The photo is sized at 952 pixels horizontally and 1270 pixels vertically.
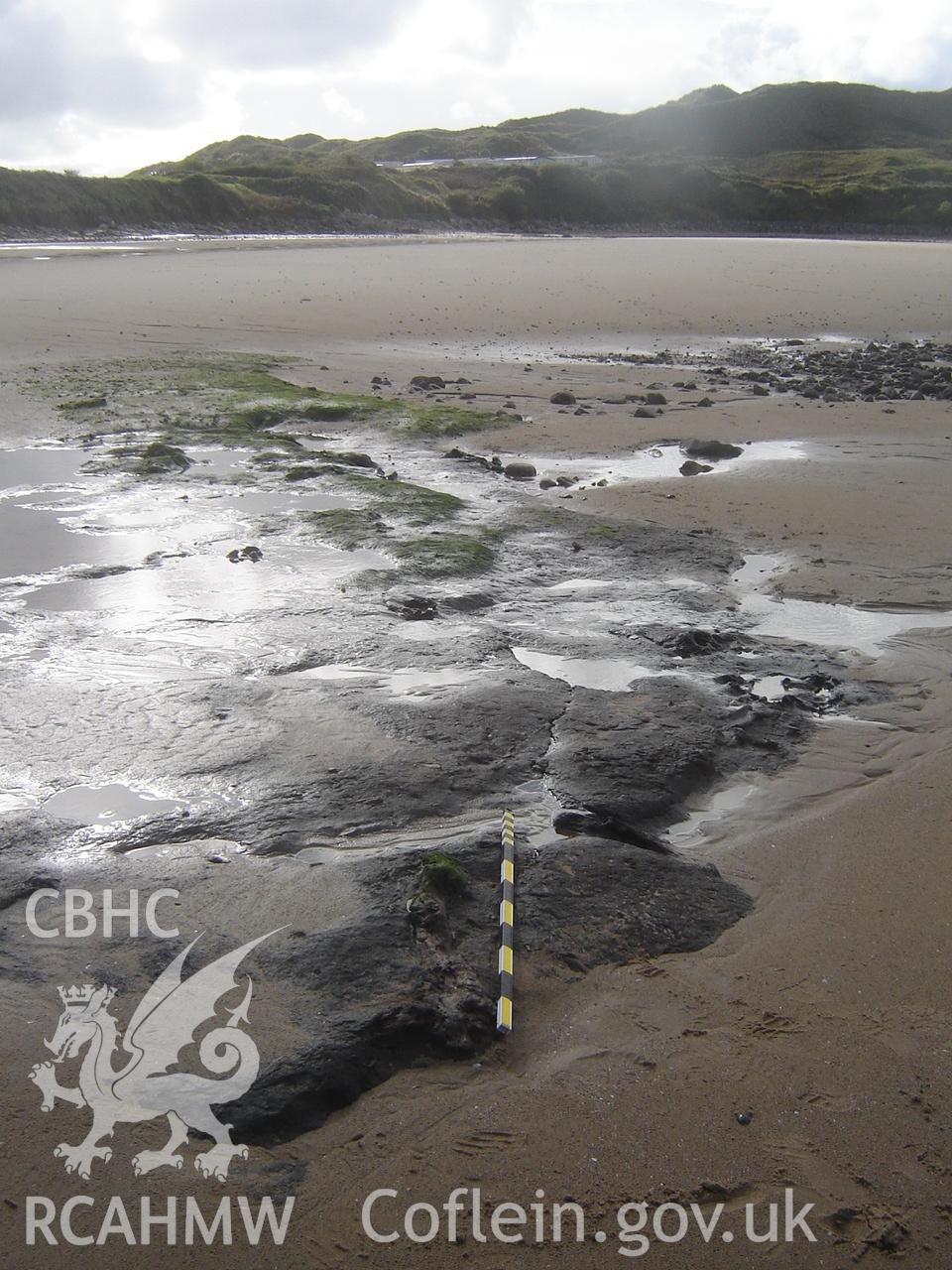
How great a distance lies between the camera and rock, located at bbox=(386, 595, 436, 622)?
6.29 meters

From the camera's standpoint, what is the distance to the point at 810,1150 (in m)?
2.93

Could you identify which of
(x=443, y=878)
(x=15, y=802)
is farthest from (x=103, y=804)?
(x=443, y=878)

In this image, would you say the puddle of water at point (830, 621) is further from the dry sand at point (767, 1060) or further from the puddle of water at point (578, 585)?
the puddle of water at point (578, 585)

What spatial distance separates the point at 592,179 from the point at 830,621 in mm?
53274

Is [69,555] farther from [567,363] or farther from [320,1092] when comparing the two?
[567,363]

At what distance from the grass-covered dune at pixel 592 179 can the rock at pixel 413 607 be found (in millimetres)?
32930

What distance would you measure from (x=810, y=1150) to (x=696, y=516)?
613 cm

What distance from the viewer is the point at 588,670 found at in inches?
225

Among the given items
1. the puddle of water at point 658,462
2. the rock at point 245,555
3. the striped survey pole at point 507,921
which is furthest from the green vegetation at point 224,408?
the striped survey pole at point 507,921

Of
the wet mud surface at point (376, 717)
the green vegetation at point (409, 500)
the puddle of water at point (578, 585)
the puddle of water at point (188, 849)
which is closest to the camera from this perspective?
the wet mud surface at point (376, 717)

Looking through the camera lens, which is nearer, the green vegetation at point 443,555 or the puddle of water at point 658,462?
the green vegetation at point 443,555

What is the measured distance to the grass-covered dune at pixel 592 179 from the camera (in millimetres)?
39062

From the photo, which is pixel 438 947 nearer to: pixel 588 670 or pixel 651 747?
pixel 651 747

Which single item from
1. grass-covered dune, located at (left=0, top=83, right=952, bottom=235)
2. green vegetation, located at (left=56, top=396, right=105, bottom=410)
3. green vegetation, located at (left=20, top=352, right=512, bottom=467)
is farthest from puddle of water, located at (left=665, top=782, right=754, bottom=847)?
grass-covered dune, located at (left=0, top=83, right=952, bottom=235)
